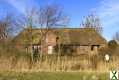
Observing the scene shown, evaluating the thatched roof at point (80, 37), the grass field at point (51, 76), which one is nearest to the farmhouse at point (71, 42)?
the thatched roof at point (80, 37)

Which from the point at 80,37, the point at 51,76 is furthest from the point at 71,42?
the point at 51,76

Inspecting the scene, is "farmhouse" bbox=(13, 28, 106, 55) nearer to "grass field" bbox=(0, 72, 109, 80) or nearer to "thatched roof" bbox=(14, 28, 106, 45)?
"thatched roof" bbox=(14, 28, 106, 45)

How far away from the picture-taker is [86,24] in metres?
85.1

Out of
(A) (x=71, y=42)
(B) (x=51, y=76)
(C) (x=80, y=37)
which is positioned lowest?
(B) (x=51, y=76)

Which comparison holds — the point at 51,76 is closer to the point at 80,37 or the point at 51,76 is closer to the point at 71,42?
the point at 71,42

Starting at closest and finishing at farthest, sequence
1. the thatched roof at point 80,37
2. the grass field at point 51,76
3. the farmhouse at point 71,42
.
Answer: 1. the grass field at point 51,76
2. the farmhouse at point 71,42
3. the thatched roof at point 80,37

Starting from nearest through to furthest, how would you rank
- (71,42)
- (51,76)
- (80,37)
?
(51,76) < (71,42) < (80,37)

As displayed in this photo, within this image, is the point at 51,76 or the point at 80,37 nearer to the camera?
the point at 51,76

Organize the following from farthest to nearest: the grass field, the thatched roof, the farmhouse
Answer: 1. the thatched roof
2. the farmhouse
3. the grass field

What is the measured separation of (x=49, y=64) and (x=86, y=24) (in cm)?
5532

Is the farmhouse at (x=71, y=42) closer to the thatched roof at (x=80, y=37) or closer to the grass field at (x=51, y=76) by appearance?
the thatched roof at (x=80, y=37)

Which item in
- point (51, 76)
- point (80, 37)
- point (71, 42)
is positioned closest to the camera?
point (51, 76)

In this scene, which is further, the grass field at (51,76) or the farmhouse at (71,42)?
the farmhouse at (71,42)

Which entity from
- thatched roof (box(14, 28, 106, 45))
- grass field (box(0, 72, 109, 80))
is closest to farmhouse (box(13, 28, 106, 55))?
thatched roof (box(14, 28, 106, 45))
